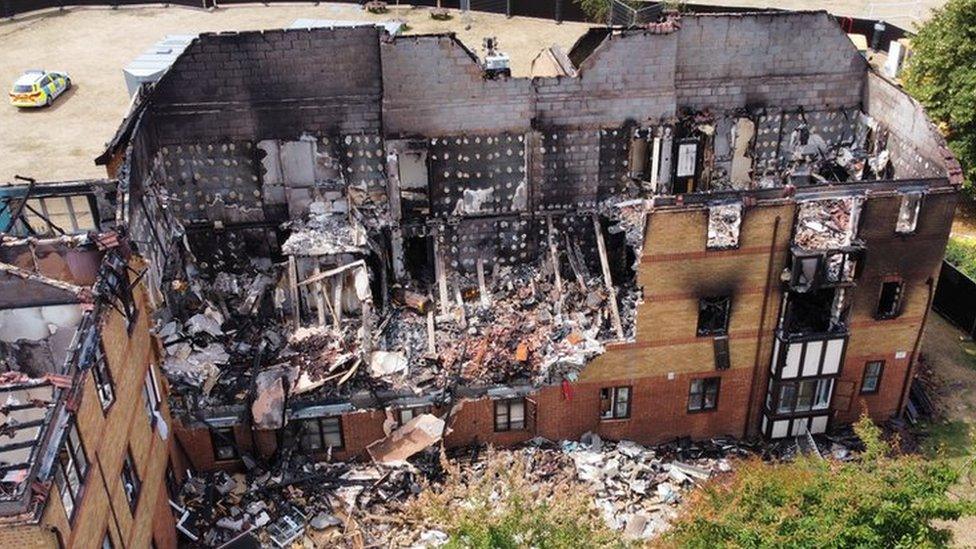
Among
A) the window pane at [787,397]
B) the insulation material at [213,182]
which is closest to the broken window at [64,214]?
the insulation material at [213,182]

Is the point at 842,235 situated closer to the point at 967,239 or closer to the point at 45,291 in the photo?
the point at 967,239

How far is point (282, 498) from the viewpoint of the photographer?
25859 mm

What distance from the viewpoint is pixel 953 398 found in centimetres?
3180

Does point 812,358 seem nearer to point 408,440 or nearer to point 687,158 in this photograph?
point 687,158

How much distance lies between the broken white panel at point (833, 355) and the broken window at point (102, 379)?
Answer: 64.8 ft

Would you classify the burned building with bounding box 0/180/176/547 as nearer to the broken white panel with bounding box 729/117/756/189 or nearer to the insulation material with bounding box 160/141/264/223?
the insulation material with bounding box 160/141/264/223

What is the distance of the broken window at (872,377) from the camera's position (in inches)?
1113

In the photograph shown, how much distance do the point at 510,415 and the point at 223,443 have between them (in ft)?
28.0

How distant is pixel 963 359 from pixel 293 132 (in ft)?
84.4

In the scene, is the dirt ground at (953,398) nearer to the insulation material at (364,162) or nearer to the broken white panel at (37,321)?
the insulation material at (364,162)

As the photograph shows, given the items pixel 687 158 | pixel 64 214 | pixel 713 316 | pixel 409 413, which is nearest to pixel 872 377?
pixel 713 316

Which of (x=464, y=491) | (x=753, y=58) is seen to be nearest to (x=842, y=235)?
(x=753, y=58)

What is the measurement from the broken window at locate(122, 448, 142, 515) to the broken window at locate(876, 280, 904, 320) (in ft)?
69.2

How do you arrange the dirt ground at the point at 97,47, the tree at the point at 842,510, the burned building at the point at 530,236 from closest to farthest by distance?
the tree at the point at 842,510 < the burned building at the point at 530,236 < the dirt ground at the point at 97,47
